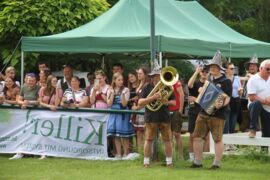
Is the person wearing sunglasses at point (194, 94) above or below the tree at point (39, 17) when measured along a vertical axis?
below

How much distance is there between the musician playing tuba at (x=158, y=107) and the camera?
11.2m

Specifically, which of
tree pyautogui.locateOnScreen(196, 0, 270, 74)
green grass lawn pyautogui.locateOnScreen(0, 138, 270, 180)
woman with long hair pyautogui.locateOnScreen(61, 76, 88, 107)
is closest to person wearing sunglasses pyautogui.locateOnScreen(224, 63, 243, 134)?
green grass lawn pyautogui.locateOnScreen(0, 138, 270, 180)

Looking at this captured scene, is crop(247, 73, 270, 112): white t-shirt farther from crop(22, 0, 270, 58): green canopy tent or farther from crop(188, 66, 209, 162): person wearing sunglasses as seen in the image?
crop(22, 0, 270, 58): green canopy tent

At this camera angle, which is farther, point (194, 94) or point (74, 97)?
point (74, 97)

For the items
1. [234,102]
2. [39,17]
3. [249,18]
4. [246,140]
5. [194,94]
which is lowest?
[246,140]

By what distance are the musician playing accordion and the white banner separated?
221 cm

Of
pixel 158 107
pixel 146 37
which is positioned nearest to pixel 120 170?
pixel 158 107

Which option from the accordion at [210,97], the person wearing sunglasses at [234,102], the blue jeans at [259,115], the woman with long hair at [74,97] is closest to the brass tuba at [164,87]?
the accordion at [210,97]

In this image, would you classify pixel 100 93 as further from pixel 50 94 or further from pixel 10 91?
pixel 10 91

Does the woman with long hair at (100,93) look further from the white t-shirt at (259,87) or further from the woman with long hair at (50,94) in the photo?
the white t-shirt at (259,87)

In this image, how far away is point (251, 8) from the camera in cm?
3312

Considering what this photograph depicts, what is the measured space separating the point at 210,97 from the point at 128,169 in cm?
176

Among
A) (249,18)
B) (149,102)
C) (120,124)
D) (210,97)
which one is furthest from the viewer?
(249,18)

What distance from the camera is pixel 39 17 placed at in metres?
17.8
